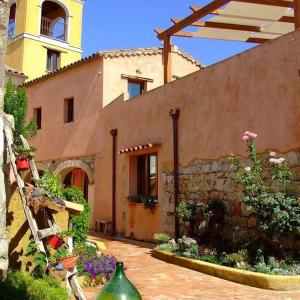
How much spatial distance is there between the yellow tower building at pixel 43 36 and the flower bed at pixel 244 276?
17879 mm

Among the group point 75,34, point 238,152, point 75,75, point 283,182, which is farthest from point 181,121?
point 75,34

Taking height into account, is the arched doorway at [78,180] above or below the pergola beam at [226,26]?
below

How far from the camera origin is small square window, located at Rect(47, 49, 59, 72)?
25266 mm

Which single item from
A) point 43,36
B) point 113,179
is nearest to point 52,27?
point 43,36

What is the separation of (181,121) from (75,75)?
672 cm

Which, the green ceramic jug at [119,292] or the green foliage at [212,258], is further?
the green foliage at [212,258]

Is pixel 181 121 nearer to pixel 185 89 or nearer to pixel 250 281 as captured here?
pixel 185 89

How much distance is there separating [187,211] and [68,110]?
8802mm

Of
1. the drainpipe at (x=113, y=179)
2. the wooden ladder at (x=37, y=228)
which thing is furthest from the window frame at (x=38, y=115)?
the wooden ladder at (x=37, y=228)

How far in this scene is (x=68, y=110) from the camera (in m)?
16.8

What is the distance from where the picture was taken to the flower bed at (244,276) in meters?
6.39

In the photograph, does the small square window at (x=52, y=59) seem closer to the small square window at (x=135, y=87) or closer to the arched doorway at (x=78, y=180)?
the arched doorway at (x=78, y=180)

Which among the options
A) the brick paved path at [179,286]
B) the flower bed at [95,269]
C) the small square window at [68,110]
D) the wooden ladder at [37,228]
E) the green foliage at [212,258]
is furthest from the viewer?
the small square window at [68,110]

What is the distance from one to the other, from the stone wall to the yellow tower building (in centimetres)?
1527
